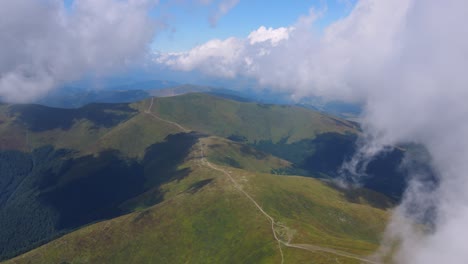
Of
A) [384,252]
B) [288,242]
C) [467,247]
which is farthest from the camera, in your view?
[288,242]

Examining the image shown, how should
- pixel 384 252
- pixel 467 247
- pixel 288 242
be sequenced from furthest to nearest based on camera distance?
pixel 288 242, pixel 384 252, pixel 467 247

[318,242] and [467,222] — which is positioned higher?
[467,222]

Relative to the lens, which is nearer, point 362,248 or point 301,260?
point 301,260

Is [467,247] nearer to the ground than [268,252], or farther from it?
farther from it

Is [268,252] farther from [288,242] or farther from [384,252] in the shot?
[384,252]

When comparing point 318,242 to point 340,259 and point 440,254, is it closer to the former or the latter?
point 340,259

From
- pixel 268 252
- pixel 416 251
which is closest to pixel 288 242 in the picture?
pixel 268 252

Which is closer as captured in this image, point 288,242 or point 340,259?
point 340,259

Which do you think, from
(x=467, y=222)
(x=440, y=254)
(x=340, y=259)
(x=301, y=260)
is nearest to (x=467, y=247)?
(x=440, y=254)

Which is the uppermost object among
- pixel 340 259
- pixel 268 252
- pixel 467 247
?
pixel 467 247
